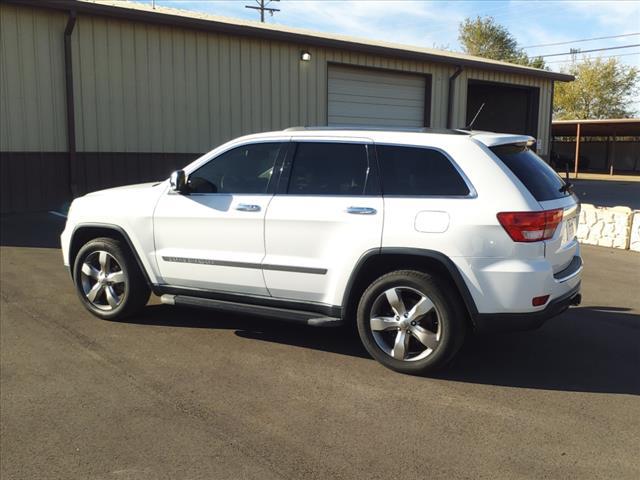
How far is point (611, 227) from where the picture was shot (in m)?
10.3

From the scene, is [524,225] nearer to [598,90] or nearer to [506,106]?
[506,106]

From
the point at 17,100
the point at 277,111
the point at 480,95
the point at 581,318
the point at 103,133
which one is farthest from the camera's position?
the point at 480,95

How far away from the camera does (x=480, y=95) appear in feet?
79.1

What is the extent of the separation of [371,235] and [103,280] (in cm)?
273

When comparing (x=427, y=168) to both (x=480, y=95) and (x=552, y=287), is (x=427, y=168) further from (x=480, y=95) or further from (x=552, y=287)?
(x=480, y=95)

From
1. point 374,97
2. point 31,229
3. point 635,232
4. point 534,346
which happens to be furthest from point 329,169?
point 374,97

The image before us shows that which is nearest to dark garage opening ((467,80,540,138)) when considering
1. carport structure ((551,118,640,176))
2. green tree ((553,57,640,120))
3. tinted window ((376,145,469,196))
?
carport structure ((551,118,640,176))

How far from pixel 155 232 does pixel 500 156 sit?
2.97 metres

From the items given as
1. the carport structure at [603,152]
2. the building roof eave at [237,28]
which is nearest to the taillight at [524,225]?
the building roof eave at [237,28]

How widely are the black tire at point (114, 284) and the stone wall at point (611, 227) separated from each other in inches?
312

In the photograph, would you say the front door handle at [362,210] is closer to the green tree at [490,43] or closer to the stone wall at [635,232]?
the stone wall at [635,232]

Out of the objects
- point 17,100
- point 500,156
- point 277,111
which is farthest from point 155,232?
point 277,111

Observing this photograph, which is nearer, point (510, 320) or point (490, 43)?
point (510, 320)

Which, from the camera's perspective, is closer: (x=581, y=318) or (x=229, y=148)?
(x=229, y=148)
